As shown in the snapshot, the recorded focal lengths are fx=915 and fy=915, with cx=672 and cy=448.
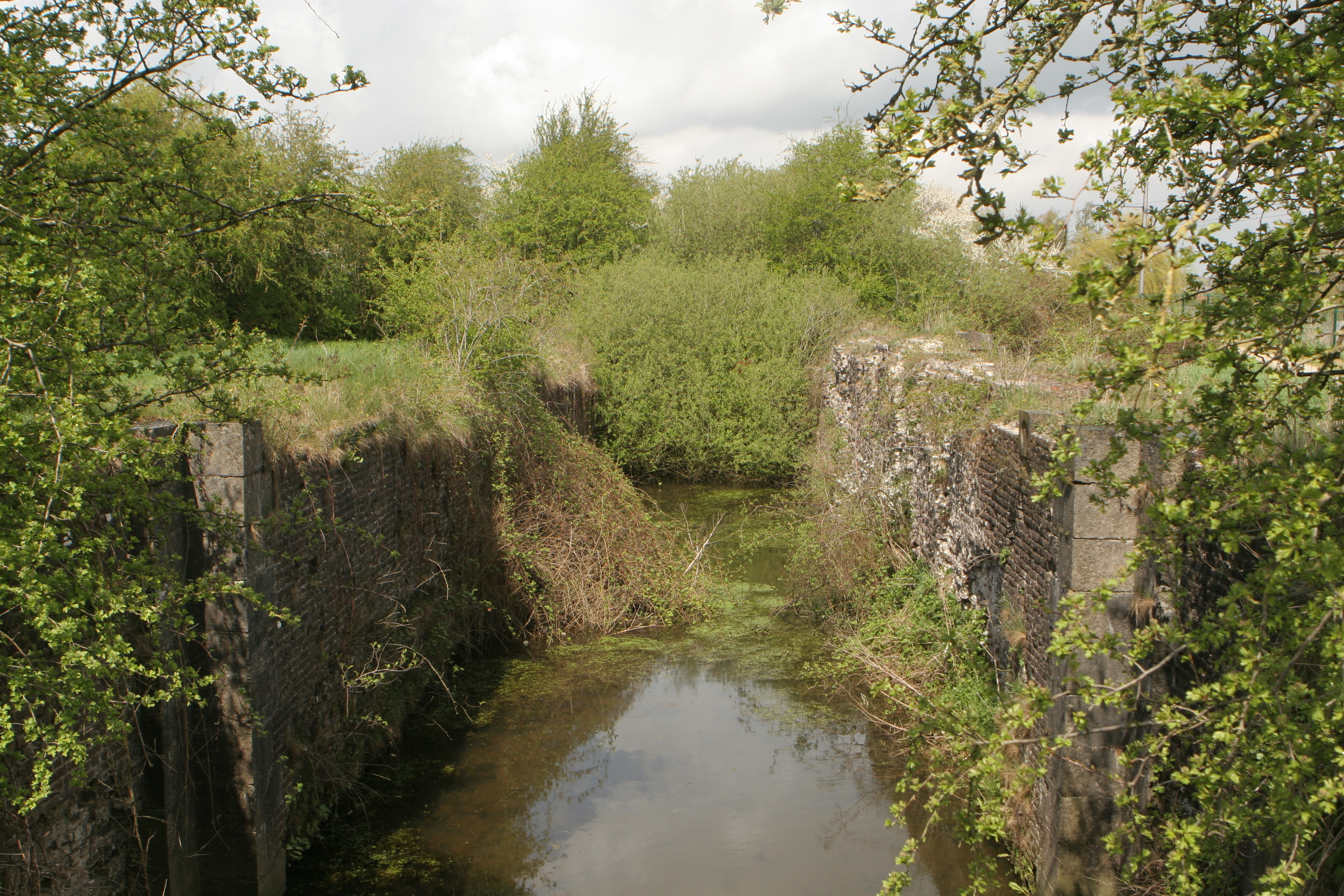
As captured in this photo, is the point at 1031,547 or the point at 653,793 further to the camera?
the point at 653,793

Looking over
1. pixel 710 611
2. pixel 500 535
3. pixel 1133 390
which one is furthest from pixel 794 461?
pixel 1133 390

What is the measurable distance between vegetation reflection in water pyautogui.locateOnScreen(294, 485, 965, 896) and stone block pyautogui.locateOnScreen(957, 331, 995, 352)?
4.73 m

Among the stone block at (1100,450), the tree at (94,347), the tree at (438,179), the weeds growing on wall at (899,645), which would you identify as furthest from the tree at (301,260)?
the stone block at (1100,450)

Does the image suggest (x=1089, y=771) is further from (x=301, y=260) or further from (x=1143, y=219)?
(x=301, y=260)

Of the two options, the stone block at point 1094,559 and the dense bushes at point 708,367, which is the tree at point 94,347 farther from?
the dense bushes at point 708,367

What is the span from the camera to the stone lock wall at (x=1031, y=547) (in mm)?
5270

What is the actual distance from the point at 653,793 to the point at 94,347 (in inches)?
201

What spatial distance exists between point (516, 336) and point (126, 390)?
8041mm

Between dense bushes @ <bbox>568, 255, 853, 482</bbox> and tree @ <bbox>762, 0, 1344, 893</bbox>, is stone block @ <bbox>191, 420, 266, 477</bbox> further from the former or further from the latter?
dense bushes @ <bbox>568, 255, 853, 482</bbox>

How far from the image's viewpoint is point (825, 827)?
265 inches

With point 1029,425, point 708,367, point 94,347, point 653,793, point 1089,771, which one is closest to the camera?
point 94,347

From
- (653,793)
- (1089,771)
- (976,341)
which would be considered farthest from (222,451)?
(976,341)

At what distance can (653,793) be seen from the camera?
7234 millimetres

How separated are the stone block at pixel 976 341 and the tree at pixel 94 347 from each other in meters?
9.08
